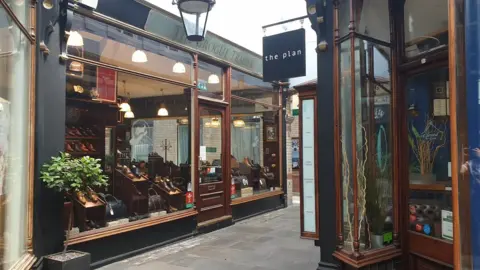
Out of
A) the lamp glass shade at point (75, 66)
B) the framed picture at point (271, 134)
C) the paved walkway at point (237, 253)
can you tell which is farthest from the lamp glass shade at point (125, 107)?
the framed picture at point (271, 134)

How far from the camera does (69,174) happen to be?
4516mm

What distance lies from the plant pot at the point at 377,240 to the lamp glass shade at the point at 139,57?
14.8 feet

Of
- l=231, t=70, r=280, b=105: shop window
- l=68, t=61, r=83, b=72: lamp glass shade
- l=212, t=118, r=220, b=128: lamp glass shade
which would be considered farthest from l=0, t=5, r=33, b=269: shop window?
l=231, t=70, r=280, b=105: shop window

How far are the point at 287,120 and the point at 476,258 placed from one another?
8.95 metres

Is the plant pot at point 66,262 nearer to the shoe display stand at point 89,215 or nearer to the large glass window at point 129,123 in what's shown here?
the large glass window at point 129,123

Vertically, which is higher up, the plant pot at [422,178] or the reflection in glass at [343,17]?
the reflection in glass at [343,17]

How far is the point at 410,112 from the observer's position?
454cm

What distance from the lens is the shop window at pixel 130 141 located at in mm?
6266

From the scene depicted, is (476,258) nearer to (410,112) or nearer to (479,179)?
(479,179)

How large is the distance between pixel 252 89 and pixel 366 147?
5.98 metres

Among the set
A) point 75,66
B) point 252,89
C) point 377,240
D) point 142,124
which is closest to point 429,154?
point 377,240

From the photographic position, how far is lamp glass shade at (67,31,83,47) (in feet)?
18.1

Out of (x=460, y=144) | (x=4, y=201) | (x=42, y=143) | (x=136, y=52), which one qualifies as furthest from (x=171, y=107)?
(x=460, y=144)

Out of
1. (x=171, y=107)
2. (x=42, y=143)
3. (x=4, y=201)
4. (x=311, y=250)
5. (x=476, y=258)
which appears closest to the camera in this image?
(x=476, y=258)
